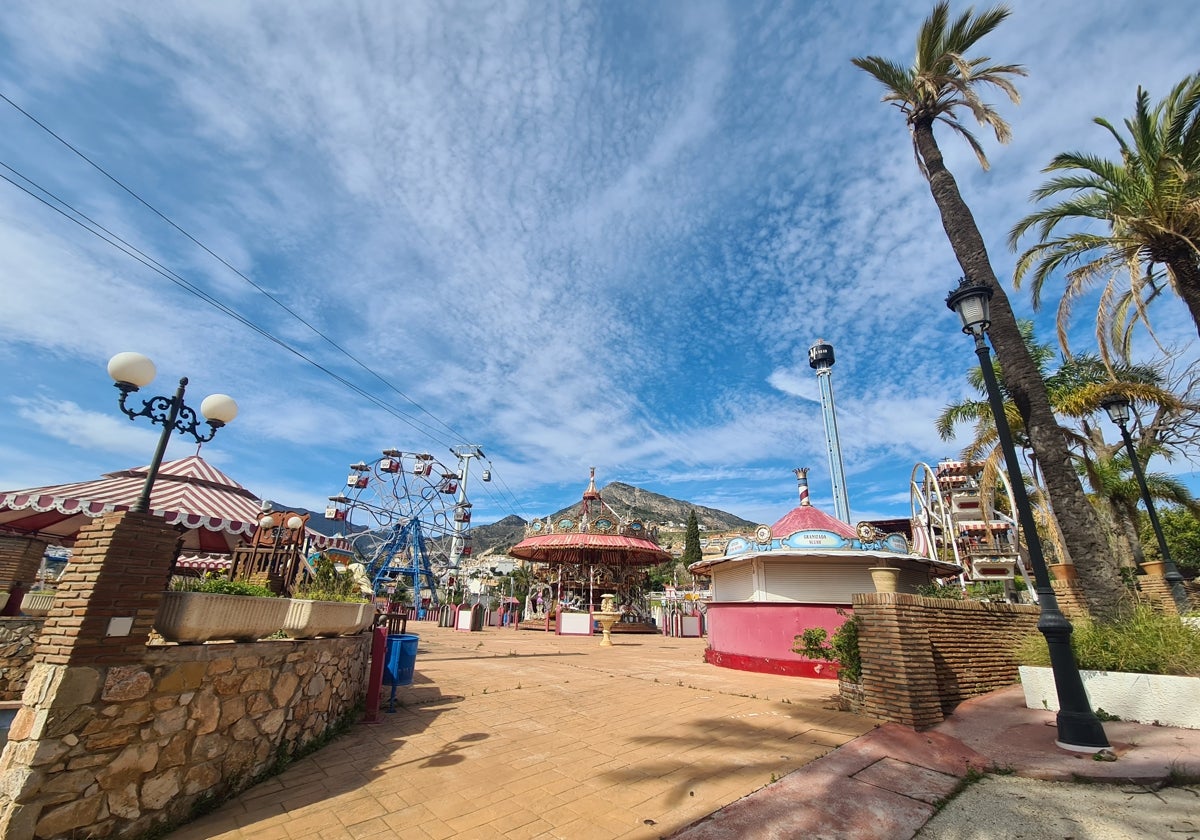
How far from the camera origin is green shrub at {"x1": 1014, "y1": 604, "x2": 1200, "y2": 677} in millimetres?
6164

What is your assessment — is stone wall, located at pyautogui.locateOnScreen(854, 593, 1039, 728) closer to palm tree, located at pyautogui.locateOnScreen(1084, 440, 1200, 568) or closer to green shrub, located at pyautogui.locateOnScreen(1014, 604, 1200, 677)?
green shrub, located at pyautogui.locateOnScreen(1014, 604, 1200, 677)

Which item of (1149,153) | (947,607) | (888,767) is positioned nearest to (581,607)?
(947,607)

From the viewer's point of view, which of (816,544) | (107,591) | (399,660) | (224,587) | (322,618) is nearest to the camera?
(107,591)

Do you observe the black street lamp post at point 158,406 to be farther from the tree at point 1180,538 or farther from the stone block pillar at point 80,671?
the tree at point 1180,538

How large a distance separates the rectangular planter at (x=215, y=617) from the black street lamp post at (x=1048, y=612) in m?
8.09

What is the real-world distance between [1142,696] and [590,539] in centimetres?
2351

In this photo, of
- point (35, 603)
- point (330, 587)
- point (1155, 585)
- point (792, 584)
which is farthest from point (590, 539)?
point (330, 587)

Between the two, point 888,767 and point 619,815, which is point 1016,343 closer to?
point 888,767

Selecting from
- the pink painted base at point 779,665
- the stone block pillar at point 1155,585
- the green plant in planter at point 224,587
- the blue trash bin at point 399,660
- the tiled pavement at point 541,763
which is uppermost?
the stone block pillar at point 1155,585

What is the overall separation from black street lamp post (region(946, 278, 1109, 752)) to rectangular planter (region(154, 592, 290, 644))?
8089 mm

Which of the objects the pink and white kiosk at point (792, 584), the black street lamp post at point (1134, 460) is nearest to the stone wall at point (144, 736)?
the pink and white kiosk at point (792, 584)

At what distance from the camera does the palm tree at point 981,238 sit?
8.16 metres

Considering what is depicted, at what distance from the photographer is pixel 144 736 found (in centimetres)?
→ 371

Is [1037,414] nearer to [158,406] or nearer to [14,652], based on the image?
[158,406]
